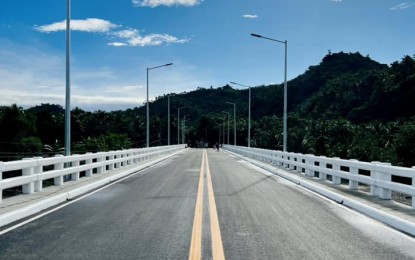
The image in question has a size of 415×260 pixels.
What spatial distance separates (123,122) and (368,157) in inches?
3419

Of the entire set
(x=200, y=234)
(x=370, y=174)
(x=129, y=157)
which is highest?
(x=370, y=174)

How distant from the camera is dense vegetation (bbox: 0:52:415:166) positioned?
65875mm

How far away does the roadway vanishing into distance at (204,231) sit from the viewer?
22.5ft

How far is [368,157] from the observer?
53.6m

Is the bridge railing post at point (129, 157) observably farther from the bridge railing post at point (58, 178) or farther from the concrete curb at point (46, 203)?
the bridge railing post at point (58, 178)

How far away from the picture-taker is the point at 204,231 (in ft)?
27.0

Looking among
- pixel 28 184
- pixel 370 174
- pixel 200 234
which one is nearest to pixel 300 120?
pixel 370 174

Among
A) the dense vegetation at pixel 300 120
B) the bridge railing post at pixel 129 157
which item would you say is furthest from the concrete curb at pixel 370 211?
the dense vegetation at pixel 300 120

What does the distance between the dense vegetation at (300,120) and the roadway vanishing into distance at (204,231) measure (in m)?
37.8

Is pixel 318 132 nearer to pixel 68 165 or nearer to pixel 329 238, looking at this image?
pixel 68 165

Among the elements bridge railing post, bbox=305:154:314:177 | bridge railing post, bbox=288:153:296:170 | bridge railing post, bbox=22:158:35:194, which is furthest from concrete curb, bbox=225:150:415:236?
bridge railing post, bbox=22:158:35:194

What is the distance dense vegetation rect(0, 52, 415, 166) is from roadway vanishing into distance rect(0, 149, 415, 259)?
37.8 meters

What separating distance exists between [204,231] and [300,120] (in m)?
96.4

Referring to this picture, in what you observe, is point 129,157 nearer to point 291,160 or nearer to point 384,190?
point 291,160
